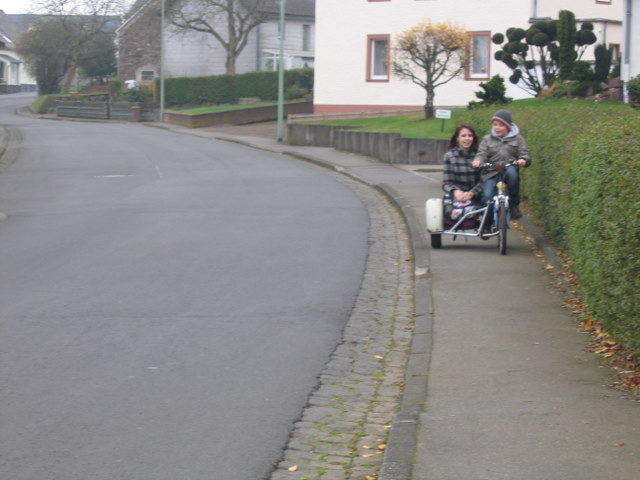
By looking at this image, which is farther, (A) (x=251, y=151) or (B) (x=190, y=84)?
(B) (x=190, y=84)

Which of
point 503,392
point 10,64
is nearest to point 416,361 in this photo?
point 503,392

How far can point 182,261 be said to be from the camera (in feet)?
40.8

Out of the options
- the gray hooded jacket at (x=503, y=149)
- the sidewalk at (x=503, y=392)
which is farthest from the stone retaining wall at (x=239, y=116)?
the sidewalk at (x=503, y=392)

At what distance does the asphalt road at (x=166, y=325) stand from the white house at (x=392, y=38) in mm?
27015

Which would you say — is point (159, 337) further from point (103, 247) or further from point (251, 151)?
point (251, 151)

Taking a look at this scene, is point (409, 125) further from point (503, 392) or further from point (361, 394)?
point (503, 392)

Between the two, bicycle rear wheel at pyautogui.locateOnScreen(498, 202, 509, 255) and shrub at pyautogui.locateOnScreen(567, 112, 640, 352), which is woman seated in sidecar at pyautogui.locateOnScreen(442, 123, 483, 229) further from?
shrub at pyautogui.locateOnScreen(567, 112, 640, 352)

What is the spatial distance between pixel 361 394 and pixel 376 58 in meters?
43.4

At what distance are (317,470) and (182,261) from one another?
23.6ft

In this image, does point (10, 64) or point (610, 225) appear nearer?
point (610, 225)

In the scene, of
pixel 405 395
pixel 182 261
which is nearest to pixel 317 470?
pixel 405 395

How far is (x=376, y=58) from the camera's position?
4938cm

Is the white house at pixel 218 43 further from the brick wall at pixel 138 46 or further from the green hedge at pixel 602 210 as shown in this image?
the green hedge at pixel 602 210

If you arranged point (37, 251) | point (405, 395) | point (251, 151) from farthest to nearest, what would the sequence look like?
point (251, 151) < point (37, 251) < point (405, 395)
